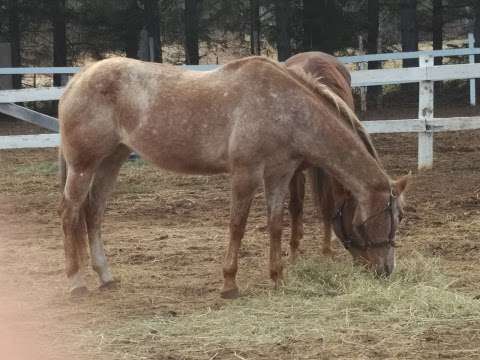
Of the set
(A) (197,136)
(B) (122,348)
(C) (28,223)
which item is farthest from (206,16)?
(B) (122,348)

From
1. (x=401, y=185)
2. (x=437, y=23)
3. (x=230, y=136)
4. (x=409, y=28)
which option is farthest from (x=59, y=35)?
(x=401, y=185)

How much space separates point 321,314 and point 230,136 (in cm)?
139

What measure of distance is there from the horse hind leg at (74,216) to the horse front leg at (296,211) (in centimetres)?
170

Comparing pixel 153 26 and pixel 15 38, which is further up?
pixel 153 26

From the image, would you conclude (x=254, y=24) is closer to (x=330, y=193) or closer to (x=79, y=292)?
(x=330, y=193)

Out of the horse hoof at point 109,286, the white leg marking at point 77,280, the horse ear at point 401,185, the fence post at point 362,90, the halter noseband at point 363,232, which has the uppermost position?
the fence post at point 362,90

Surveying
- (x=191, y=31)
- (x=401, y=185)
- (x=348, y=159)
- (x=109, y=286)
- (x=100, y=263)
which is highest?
(x=191, y=31)

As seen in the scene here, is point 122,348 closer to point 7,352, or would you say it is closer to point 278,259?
point 7,352

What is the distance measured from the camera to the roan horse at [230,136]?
5719 millimetres

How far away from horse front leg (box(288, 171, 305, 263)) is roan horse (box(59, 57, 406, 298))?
78 cm

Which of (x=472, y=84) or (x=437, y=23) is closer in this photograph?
(x=472, y=84)

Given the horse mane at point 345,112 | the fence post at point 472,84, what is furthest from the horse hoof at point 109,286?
the fence post at point 472,84

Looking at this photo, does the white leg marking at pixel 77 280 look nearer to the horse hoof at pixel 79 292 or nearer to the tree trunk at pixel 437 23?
the horse hoof at pixel 79 292

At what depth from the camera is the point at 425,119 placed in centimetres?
1060
